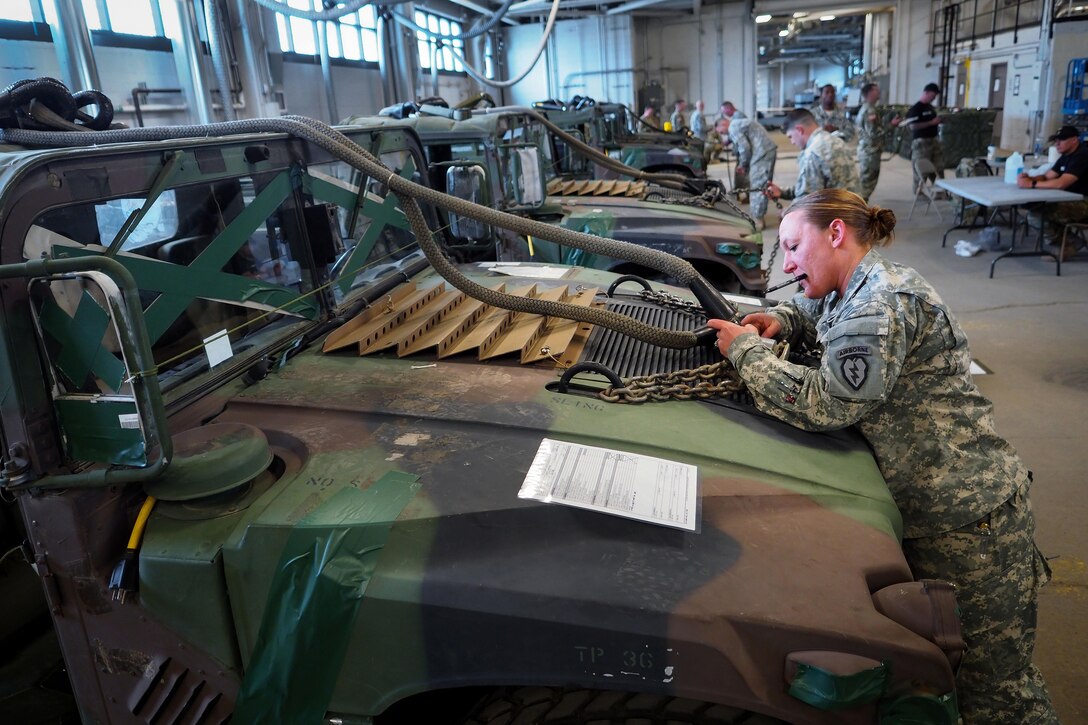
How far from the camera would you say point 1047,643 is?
2.86 metres

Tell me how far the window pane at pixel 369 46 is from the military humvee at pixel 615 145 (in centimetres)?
406

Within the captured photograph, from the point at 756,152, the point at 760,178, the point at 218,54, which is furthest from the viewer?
the point at 760,178

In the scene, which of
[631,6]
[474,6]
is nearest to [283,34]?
[474,6]

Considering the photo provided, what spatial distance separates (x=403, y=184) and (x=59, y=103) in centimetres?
96

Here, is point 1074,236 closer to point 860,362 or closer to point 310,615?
point 860,362

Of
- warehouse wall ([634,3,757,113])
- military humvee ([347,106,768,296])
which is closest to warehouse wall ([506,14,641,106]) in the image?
warehouse wall ([634,3,757,113])

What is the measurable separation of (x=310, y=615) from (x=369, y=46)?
41.4ft

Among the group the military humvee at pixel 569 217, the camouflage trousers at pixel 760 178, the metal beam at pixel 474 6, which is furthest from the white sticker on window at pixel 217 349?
the metal beam at pixel 474 6

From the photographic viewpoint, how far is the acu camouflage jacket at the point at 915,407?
1955 millimetres

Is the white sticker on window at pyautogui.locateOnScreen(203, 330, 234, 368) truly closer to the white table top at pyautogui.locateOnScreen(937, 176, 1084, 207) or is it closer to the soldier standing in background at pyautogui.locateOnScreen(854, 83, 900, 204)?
the white table top at pyautogui.locateOnScreen(937, 176, 1084, 207)

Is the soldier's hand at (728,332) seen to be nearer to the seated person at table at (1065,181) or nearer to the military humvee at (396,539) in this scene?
the military humvee at (396,539)

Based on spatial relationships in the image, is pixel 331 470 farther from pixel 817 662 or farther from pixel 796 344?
pixel 796 344

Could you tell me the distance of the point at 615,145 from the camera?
10.4m

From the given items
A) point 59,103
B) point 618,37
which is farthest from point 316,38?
point 618,37
